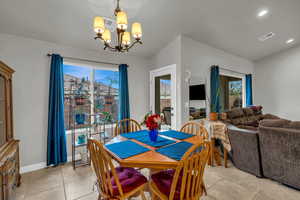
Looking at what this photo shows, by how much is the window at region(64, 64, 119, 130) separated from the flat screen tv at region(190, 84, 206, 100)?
1.98 m

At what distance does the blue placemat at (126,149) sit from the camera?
137cm

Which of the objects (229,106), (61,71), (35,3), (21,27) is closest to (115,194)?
(61,71)

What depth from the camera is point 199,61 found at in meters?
3.73

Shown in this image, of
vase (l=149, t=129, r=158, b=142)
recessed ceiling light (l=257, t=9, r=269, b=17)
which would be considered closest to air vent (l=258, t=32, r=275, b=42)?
recessed ceiling light (l=257, t=9, r=269, b=17)

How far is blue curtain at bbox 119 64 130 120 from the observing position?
3.52 meters

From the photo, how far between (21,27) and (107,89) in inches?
75.9

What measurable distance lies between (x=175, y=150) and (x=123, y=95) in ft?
7.85

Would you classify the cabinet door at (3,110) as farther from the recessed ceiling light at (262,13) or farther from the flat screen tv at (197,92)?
the recessed ceiling light at (262,13)

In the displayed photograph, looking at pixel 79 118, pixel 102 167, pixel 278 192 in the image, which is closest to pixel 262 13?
pixel 278 192

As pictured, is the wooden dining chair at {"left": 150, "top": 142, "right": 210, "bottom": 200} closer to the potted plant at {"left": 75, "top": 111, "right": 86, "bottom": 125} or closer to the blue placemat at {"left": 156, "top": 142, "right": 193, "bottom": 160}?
the blue placemat at {"left": 156, "top": 142, "right": 193, "bottom": 160}

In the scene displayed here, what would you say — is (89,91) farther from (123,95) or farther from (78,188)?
(78,188)

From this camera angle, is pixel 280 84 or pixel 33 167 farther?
pixel 280 84

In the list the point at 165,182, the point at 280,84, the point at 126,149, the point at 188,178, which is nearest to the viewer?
the point at 188,178

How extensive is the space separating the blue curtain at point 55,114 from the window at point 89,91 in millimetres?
235
